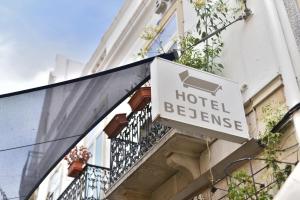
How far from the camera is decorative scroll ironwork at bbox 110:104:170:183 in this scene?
850 centimetres

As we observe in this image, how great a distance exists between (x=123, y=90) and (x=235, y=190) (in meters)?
2.53

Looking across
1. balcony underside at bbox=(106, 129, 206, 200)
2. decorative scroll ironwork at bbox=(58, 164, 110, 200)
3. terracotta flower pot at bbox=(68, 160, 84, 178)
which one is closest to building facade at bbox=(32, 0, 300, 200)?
balcony underside at bbox=(106, 129, 206, 200)

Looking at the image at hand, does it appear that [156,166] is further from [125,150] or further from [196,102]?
[196,102]

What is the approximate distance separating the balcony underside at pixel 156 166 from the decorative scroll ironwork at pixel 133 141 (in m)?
0.27

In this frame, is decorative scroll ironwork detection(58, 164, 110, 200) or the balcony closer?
the balcony

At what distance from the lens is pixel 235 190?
573 cm

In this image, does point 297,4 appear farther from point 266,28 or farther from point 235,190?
point 235,190

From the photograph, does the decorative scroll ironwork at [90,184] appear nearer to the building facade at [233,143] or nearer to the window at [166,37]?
the building facade at [233,143]

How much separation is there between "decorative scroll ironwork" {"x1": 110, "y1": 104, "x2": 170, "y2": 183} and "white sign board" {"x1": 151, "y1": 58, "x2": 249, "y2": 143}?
6.03ft

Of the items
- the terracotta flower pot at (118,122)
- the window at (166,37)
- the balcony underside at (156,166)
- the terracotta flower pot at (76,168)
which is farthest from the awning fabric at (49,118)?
the terracotta flower pot at (76,168)

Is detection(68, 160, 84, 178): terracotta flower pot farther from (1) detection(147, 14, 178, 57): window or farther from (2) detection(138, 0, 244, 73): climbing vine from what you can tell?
(2) detection(138, 0, 244, 73): climbing vine

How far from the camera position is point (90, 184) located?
10.9 metres

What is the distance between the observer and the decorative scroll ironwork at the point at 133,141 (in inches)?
335

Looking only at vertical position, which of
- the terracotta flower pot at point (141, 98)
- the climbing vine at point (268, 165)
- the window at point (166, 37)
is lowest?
the climbing vine at point (268, 165)
